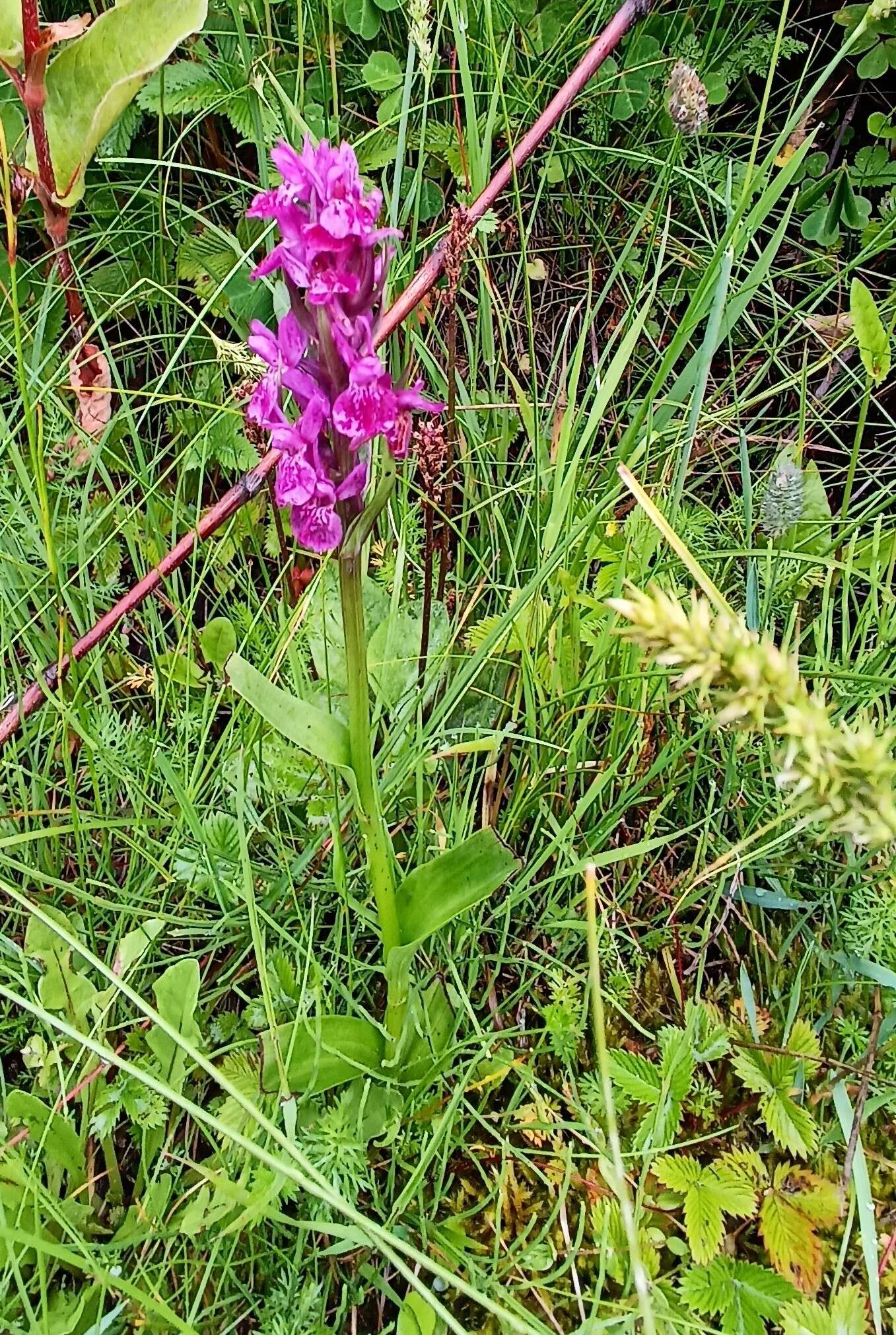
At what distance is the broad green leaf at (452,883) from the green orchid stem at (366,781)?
2 cm

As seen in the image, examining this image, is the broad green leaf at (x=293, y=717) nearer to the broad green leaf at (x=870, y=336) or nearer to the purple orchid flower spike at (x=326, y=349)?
the purple orchid flower spike at (x=326, y=349)

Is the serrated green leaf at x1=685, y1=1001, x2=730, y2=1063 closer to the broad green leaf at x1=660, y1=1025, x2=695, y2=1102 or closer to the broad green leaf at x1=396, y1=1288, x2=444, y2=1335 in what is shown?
the broad green leaf at x1=660, y1=1025, x2=695, y2=1102

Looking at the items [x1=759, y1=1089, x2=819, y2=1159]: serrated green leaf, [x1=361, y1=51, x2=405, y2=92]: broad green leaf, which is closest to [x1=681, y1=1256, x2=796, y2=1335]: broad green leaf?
[x1=759, y1=1089, x2=819, y2=1159]: serrated green leaf

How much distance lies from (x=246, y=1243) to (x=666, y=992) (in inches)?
22.1

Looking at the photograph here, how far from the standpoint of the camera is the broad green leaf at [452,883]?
92cm

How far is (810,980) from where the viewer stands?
3.93ft

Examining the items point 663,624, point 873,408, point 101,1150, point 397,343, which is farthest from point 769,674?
point 873,408

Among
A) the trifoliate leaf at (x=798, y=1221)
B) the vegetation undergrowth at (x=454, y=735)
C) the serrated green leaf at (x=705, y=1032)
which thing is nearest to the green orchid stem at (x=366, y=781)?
the vegetation undergrowth at (x=454, y=735)

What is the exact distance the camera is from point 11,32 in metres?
1.36

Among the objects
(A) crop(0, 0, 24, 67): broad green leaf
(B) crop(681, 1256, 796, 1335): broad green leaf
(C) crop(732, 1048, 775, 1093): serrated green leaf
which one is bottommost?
(B) crop(681, 1256, 796, 1335): broad green leaf

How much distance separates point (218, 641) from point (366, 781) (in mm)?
527

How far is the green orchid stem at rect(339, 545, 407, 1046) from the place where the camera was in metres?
0.90

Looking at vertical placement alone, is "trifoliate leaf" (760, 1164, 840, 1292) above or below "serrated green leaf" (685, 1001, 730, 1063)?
below

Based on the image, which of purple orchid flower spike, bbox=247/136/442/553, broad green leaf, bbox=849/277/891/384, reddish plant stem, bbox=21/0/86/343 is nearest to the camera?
purple orchid flower spike, bbox=247/136/442/553
